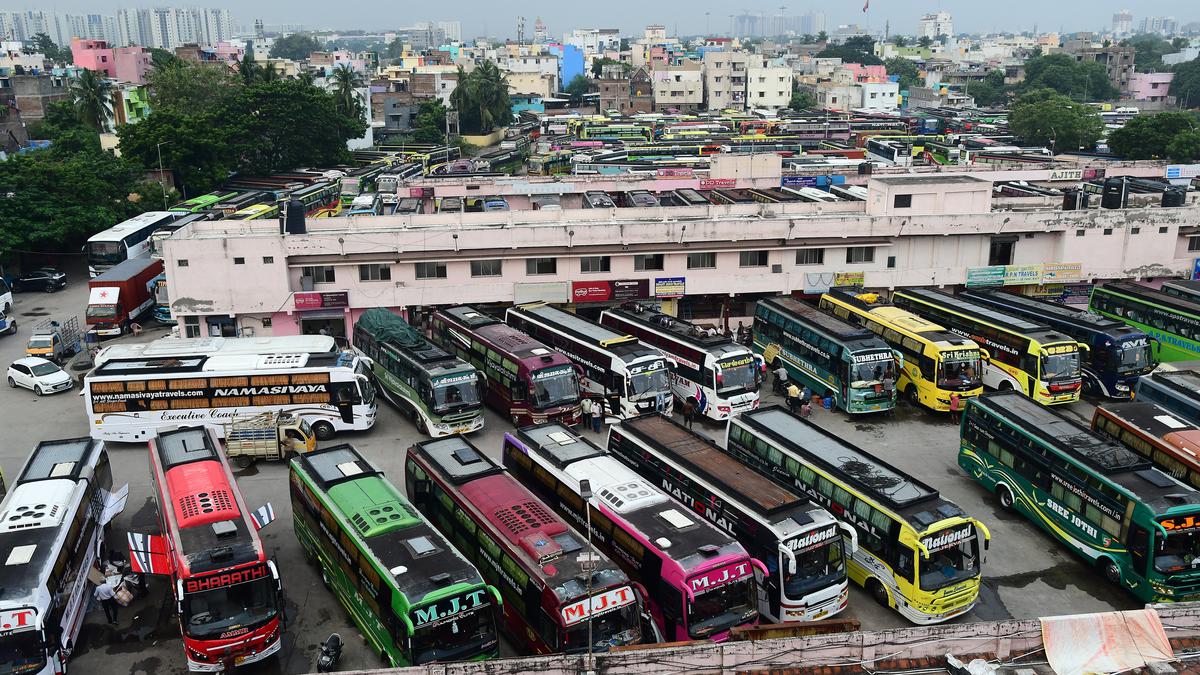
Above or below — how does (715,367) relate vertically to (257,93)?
below

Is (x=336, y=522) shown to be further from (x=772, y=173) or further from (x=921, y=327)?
(x=772, y=173)

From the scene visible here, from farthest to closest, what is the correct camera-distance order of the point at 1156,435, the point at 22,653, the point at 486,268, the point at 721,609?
the point at 486,268 → the point at 1156,435 → the point at 721,609 → the point at 22,653

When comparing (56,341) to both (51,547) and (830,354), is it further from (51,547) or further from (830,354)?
(830,354)

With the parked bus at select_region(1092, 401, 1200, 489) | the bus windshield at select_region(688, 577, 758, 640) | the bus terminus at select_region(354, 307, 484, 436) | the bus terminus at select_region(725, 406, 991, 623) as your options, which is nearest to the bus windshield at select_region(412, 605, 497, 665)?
the bus windshield at select_region(688, 577, 758, 640)

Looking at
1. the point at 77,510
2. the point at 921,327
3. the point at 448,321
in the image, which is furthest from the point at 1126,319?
the point at 77,510

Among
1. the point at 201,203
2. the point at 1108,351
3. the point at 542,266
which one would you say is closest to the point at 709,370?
the point at 542,266

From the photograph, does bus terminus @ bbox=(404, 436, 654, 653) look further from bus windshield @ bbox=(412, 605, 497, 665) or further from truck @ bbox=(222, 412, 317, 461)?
truck @ bbox=(222, 412, 317, 461)
